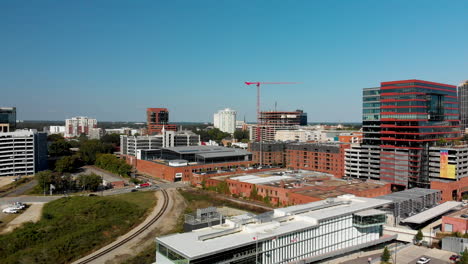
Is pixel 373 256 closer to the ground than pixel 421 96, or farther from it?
closer to the ground

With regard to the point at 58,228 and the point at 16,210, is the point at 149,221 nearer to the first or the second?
the point at 58,228

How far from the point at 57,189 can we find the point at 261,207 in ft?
136

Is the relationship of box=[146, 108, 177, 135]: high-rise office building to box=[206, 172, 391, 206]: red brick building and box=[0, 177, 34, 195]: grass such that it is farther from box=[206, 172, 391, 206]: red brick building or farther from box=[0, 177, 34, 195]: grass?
box=[206, 172, 391, 206]: red brick building

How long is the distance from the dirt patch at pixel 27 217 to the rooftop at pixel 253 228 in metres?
Result: 30.6

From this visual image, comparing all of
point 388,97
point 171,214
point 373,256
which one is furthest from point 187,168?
point 373,256

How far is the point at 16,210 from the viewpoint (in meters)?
56.4

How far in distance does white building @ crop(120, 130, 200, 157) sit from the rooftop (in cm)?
8154

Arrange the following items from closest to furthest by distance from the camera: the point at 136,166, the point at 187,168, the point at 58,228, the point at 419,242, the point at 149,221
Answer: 1. the point at 419,242
2. the point at 58,228
3. the point at 149,221
4. the point at 187,168
5. the point at 136,166

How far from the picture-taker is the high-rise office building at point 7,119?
107012 millimetres

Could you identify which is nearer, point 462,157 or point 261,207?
point 261,207

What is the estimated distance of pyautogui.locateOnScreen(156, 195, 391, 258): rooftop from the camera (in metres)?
27.9

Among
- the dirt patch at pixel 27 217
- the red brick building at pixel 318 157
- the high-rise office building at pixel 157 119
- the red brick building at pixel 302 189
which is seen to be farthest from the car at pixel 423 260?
the high-rise office building at pixel 157 119

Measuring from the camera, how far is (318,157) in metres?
86.6

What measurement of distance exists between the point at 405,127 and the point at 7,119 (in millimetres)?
106740
